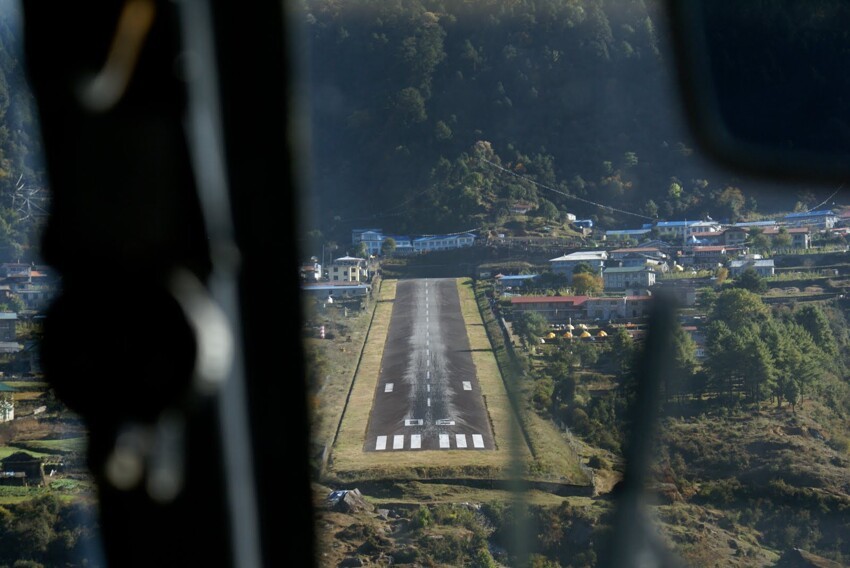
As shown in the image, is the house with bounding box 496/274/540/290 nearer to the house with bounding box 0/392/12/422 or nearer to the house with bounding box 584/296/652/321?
the house with bounding box 584/296/652/321

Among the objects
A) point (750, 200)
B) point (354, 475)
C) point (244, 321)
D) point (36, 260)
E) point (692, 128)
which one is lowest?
point (354, 475)

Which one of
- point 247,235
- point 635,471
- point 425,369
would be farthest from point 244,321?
point 635,471

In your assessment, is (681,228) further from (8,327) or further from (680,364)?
(8,327)

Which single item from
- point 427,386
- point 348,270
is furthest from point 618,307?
point 348,270

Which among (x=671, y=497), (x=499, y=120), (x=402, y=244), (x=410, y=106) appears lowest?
(x=671, y=497)

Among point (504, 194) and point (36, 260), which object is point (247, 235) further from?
point (504, 194)

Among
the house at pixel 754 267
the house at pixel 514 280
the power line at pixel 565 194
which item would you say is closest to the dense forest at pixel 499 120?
the power line at pixel 565 194

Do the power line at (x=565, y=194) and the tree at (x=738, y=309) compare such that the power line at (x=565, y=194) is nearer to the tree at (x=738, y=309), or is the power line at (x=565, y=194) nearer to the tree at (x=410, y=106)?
the tree at (x=410, y=106)
